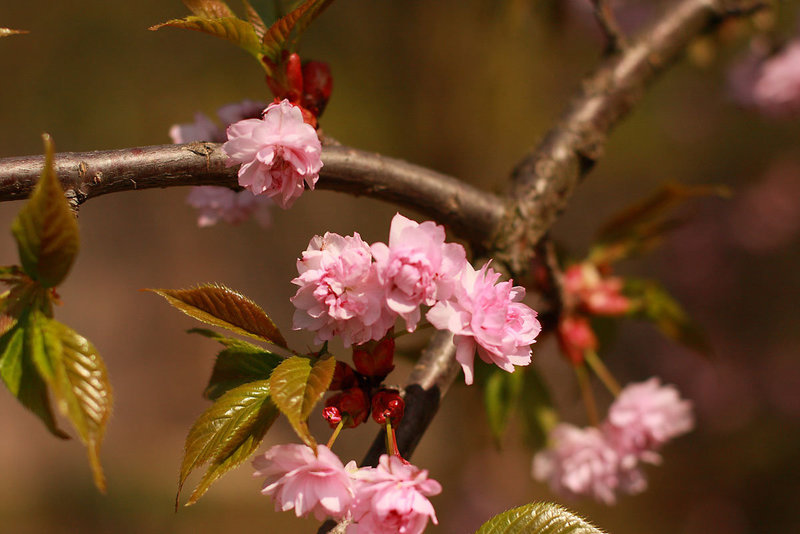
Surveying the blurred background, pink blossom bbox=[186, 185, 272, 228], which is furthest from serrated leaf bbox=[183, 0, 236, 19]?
the blurred background

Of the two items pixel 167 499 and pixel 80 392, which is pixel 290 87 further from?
pixel 167 499

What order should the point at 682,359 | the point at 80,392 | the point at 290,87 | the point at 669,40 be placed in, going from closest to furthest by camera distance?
the point at 80,392, the point at 290,87, the point at 669,40, the point at 682,359

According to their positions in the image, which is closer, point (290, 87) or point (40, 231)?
point (40, 231)

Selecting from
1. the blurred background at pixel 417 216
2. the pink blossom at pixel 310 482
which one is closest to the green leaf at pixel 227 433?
the pink blossom at pixel 310 482

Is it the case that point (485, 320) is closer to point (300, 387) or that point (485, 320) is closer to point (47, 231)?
point (300, 387)

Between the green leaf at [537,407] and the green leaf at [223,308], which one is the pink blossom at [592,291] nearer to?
the green leaf at [537,407]

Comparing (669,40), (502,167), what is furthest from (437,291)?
(502,167)
